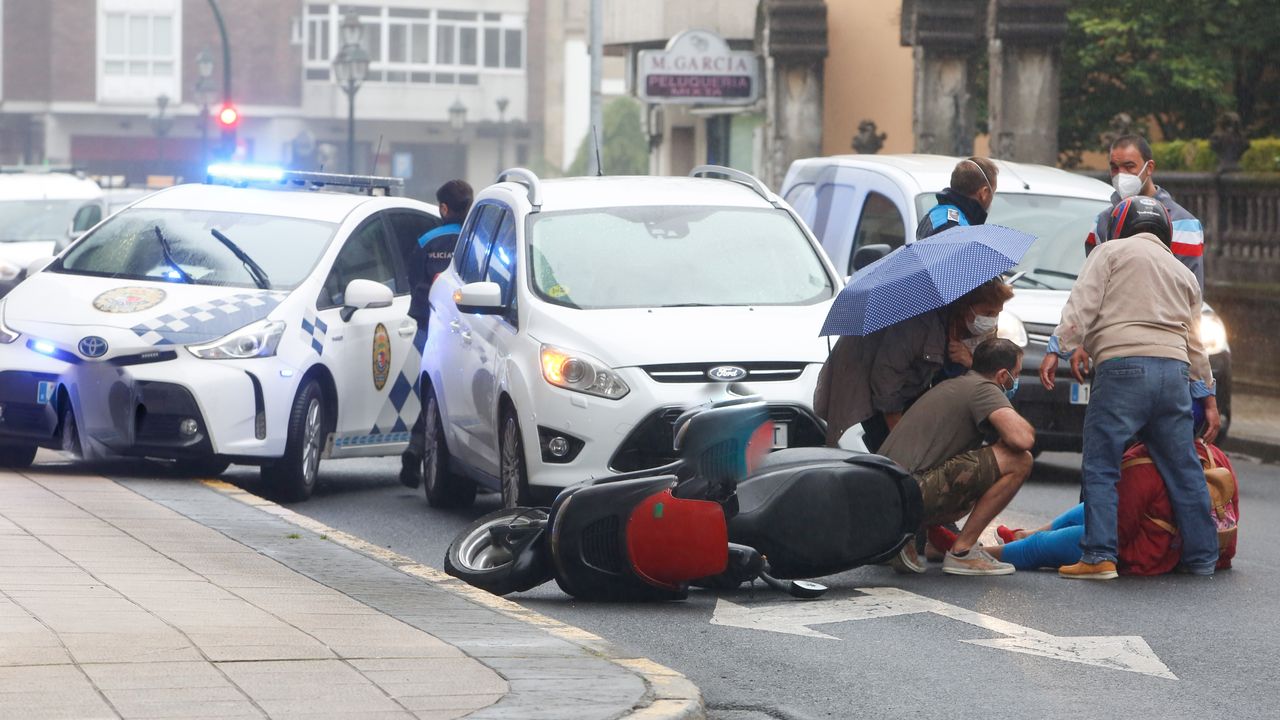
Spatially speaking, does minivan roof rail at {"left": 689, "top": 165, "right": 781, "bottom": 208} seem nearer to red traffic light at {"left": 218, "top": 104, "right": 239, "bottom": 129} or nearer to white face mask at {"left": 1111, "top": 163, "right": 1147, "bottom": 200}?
white face mask at {"left": 1111, "top": 163, "right": 1147, "bottom": 200}

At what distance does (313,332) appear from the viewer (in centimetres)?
1205

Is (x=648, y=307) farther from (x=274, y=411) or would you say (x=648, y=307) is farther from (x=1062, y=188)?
(x=1062, y=188)

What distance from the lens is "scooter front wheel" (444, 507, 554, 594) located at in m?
8.57

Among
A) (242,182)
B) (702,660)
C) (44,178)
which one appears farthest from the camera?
(44,178)

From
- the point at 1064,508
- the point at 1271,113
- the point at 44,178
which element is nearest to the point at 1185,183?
the point at 1271,113

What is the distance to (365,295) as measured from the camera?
39.9 ft

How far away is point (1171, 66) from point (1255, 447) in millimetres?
13692

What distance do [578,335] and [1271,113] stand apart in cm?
2361

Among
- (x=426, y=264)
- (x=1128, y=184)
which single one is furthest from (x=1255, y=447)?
(x=426, y=264)

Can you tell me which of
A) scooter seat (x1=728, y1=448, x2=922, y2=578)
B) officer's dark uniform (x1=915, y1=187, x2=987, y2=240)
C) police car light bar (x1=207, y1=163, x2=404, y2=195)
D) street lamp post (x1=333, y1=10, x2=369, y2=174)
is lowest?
scooter seat (x1=728, y1=448, x2=922, y2=578)

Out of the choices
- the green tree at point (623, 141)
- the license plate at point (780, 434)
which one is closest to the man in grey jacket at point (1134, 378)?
the license plate at point (780, 434)

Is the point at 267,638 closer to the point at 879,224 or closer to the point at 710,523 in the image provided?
the point at 710,523

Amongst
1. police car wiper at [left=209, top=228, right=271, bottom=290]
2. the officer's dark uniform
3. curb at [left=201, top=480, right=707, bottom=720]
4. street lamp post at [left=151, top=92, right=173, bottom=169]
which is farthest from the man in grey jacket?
street lamp post at [left=151, top=92, right=173, bottom=169]

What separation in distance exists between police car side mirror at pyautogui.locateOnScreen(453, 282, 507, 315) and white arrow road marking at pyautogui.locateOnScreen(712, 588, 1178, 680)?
2.64 m
